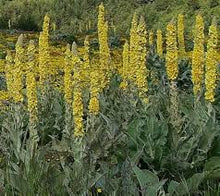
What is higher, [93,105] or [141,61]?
[141,61]

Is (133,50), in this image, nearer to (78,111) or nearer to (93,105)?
(93,105)

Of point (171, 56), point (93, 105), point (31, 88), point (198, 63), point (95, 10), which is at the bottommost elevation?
point (95, 10)

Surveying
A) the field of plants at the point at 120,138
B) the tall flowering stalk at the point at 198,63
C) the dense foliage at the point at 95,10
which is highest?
the tall flowering stalk at the point at 198,63

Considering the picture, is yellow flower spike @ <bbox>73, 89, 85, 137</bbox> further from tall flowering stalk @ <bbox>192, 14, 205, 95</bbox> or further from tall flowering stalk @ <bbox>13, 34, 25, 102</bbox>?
tall flowering stalk @ <bbox>192, 14, 205, 95</bbox>

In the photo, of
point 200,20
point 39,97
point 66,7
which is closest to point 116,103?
point 39,97

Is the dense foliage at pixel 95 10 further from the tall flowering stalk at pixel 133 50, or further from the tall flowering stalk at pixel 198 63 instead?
the tall flowering stalk at pixel 198 63

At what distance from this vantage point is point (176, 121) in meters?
5.60

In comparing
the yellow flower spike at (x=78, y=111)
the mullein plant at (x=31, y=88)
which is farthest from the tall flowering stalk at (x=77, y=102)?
the mullein plant at (x=31, y=88)

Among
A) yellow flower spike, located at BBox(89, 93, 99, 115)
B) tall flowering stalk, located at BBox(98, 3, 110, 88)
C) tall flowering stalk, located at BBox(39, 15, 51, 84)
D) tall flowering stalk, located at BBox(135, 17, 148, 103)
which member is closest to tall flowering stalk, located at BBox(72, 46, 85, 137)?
yellow flower spike, located at BBox(89, 93, 99, 115)

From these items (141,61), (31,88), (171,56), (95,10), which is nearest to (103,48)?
(141,61)

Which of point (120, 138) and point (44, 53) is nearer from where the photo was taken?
point (120, 138)

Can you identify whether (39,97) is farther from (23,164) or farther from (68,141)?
(23,164)

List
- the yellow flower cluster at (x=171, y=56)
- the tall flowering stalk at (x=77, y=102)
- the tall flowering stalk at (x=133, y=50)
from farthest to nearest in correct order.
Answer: the tall flowering stalk at (x=133, y=50)
the yellow flower cluster at (x=171, y=56)
the tall flowering stalk at (x=77, y=102)

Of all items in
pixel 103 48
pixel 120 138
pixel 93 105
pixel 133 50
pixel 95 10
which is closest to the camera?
pixel 93 105
